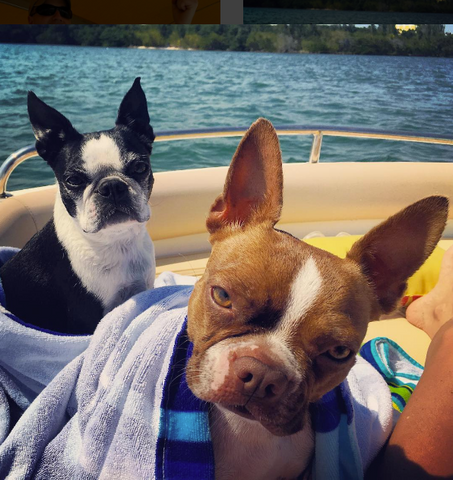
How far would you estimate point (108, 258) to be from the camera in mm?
1496

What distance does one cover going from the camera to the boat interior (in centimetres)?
227

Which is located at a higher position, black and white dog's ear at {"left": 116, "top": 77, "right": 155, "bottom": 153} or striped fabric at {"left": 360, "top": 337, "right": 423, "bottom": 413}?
black and white dog's ear at {"left": 116, "top": 77, "right": 155, "bottom": 153}

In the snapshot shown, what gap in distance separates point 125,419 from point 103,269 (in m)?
0.57

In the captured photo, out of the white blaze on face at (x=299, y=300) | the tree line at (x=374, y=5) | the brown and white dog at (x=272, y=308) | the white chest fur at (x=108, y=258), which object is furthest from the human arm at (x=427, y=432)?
the tree line at (x=374, y=5)

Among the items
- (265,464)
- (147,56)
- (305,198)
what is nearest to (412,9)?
(147,56)

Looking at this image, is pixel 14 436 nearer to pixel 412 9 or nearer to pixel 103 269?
pixel 103 269

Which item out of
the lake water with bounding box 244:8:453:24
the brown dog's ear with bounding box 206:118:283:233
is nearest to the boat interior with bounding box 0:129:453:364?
the brown dog's ear with bounding box 206:118:283:233

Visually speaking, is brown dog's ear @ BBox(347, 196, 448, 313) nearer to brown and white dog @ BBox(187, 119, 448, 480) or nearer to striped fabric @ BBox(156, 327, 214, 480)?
brown and white dog @ BBox(187, 119, 448, 480)

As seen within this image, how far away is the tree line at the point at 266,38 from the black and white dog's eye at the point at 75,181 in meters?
9.63

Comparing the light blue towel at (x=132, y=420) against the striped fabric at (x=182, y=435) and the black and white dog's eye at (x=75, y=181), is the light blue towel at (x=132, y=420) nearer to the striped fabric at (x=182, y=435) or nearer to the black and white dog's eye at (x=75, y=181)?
the striped fabric at (x=182, y=435)

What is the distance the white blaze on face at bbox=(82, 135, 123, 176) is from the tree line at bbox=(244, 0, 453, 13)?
3111 cm

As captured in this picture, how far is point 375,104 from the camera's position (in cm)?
1587

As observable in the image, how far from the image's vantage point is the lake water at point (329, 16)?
2747 cm

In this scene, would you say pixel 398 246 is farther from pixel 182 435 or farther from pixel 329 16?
pixel 329 16
